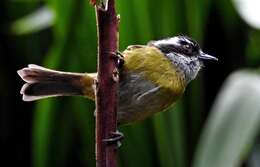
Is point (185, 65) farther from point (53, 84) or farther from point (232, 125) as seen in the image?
point (232, 125)

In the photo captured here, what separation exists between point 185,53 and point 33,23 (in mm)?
1274

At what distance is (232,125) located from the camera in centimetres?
248

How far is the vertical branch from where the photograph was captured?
94 cm

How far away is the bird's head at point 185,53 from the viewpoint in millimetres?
1922

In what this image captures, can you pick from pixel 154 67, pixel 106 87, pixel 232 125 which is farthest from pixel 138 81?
pixel 232 125

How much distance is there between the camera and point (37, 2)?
3453 millimetres

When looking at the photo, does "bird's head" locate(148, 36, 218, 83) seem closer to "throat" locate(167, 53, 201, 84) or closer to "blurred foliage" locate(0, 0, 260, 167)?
"throat" locate(167, 53, 201, 84)

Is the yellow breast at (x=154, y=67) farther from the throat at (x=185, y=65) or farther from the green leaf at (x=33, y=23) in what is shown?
the green leaf at (x=33, y=23)

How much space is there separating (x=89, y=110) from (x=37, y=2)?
905 mm

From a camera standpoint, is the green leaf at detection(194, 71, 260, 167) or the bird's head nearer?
the bird's head

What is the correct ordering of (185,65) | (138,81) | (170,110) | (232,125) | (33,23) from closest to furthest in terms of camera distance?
1. (138,81)
2. (185,65)
3. (232,125)
4. (170,110)
5. (33,23)

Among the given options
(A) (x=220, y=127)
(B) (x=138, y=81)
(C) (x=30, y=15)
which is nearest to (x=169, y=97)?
(B) (x=138, y=81)

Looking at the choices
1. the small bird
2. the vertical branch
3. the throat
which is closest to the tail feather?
the small bird

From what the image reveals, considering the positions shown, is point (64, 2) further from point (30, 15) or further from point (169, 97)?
point (169, 97)
